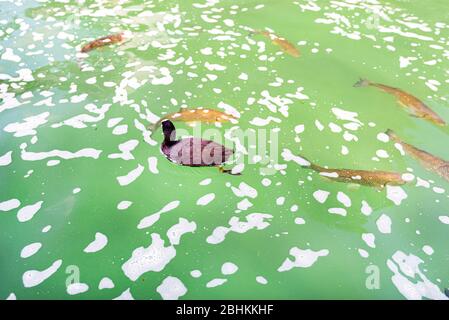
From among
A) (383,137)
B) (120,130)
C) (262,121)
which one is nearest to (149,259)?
(120,130)

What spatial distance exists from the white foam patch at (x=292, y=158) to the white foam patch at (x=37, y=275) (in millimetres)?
2522

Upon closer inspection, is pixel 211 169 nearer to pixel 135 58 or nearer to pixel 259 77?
pixel 259 77

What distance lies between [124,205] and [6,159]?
153cm

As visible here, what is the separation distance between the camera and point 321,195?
4320 mm

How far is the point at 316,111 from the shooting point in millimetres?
5504

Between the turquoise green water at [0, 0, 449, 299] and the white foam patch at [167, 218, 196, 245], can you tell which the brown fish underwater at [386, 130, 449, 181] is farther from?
the white foam patch at [167, 218, 196, 245]

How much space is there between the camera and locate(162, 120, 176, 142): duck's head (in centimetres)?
484

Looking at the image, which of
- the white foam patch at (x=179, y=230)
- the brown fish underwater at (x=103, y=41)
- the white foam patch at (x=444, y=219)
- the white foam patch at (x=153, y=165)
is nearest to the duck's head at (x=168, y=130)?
the white foam patch at (x=153, y=165)

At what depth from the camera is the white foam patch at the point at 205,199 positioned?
420 centimetres

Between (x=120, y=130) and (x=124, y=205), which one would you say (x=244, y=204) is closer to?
(x=124, y=205)

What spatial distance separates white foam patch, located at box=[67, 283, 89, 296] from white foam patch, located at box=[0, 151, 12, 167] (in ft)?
6.05

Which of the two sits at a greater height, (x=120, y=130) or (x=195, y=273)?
(x=120, y=130)

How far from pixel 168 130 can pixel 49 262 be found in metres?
1.92

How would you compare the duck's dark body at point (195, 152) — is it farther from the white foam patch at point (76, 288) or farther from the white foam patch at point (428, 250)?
the white foam patch at point (428, 250)
